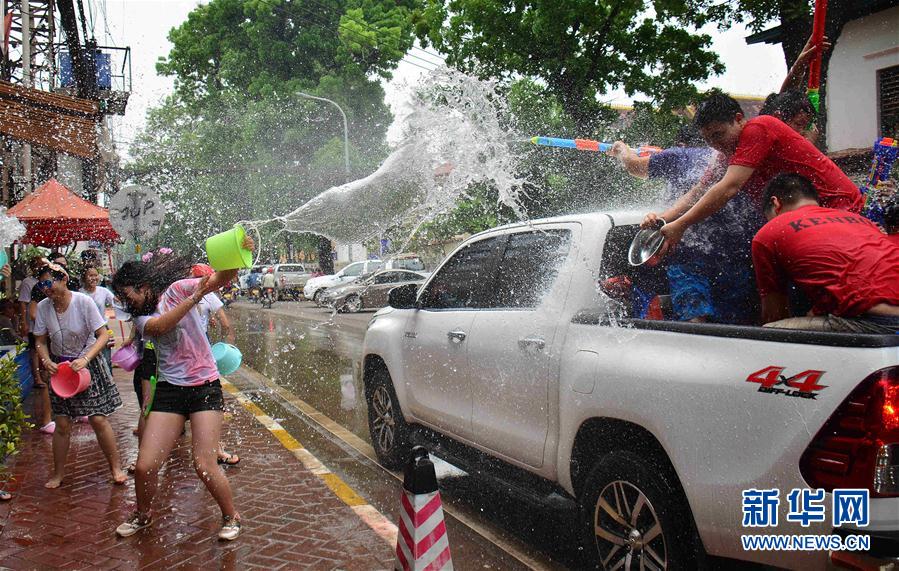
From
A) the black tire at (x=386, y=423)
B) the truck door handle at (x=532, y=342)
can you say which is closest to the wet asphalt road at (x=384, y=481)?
the black tire at (x=386, y=423)

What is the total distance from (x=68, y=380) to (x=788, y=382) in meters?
4.78

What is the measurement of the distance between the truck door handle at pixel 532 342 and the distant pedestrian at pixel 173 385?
1878mm

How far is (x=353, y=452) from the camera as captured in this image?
6.00 metres

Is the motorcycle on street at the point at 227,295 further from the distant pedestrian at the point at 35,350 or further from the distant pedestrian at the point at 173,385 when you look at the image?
the distant pedestrian at the point at 35,350

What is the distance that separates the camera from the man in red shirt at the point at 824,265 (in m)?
2.69

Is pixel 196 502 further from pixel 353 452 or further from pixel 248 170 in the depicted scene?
pixel 248 170

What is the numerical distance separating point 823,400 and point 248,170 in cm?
3092

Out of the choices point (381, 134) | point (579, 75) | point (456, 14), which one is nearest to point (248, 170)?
point (381, 134)

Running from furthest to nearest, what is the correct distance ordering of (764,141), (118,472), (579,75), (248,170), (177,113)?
(177,113)
(248,170)
(579,75)
(118,472)
(764,141)

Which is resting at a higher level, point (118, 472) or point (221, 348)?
point (221, 348)

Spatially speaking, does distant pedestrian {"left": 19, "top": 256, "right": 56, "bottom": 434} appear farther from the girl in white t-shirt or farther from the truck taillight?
the truck taillight

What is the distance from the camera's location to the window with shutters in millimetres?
14180

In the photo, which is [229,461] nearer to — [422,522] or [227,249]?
[227,249]

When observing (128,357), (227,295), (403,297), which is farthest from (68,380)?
(227,295)
